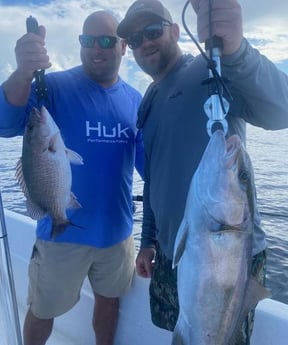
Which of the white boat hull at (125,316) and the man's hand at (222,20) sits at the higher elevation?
the man's hand at (222,20)

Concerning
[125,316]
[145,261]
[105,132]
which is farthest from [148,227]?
[125,316]

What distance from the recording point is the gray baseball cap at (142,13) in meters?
2.28

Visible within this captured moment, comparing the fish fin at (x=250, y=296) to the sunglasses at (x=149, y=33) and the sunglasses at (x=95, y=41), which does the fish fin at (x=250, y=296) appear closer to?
the sunglasses at (x=149, y=33)

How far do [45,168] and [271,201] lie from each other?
690 centimetres

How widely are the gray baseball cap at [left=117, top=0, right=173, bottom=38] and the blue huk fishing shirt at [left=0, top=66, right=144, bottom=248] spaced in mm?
503

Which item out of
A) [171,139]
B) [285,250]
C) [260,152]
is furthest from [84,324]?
[260,152]

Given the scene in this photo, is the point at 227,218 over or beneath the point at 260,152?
over

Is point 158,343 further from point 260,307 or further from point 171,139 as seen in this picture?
point 171,139

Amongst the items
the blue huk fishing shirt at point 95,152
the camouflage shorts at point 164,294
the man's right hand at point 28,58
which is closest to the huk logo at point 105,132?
the blue huk fishing shirt at point 95,152

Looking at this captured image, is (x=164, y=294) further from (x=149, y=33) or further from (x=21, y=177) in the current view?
(x=149, y=33)

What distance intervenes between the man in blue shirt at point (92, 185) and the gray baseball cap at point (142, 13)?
329mm

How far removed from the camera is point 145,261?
2.52m

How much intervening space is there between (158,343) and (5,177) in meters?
8.48

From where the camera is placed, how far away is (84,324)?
3.22 metres
